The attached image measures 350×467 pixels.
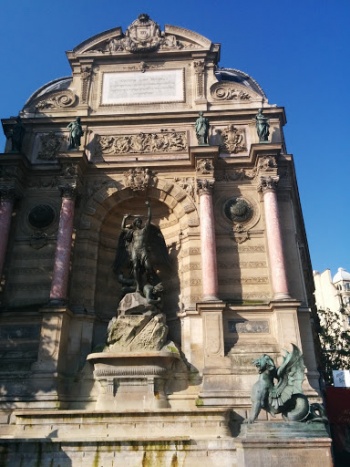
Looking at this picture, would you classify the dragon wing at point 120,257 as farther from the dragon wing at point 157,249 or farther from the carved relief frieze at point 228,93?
the carved relief frieze at point 228,93

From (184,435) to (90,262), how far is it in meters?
7.05

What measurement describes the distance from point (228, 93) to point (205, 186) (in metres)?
5.34

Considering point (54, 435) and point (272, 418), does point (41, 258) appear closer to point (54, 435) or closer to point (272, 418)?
point (54, 435)

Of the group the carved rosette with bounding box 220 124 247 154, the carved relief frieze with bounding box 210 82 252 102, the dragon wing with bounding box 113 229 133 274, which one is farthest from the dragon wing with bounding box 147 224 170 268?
the carved relief frieze with bounding box 210 82 252 102

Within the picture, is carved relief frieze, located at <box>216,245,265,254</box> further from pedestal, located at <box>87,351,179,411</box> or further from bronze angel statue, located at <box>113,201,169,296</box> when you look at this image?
pedestal, located at <box>87,351,179,411</box>

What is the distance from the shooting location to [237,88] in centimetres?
1833

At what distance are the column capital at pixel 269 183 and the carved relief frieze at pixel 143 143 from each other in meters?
3.60

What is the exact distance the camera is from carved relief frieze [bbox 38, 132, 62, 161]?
17172 millimetres

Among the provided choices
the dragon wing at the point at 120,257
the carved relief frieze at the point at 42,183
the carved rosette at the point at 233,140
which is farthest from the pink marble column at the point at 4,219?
the carved rosette at the point at 233,140

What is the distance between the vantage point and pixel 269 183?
15.3 meters

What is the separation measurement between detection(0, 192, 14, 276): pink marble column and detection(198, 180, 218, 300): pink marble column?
6.91 m

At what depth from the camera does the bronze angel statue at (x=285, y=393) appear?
887cm

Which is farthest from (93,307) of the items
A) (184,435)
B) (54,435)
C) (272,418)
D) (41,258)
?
(272,418)

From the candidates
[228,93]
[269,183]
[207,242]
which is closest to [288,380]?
[207,242]
